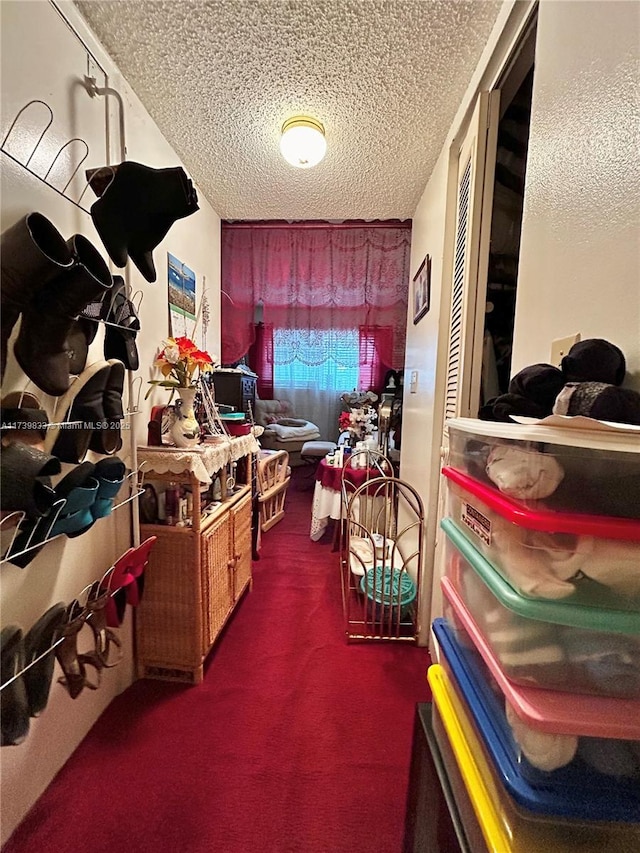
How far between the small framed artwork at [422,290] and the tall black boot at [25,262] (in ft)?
5.26

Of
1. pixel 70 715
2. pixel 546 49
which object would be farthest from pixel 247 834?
pixel 546 49

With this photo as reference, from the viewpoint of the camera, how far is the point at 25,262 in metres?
0.71

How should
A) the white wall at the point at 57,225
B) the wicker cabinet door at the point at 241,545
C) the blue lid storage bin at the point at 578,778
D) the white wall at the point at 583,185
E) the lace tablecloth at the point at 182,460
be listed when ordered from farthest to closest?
the wicker cabinet door at the point at 241,545, the lace tablecloth at the point at 182,460, the white wall at the point at 57,225, the white wall at the point at 583,185, the blue lid storage bin at the point at 578,778

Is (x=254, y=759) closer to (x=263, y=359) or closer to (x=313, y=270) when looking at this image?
(x=313, y=270)

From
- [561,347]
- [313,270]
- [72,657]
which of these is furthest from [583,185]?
A: [313,270]

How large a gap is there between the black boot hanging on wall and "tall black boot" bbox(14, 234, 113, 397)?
0.87 ft

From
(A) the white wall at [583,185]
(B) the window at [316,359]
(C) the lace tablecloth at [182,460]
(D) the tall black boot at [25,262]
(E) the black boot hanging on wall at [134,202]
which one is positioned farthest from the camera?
(B) the window at [316,359]

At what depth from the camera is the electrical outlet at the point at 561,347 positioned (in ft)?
2.34

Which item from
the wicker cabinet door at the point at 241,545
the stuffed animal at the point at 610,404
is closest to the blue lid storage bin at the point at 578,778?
the stuffed animal at the point at 610,404

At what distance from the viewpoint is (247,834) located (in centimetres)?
98

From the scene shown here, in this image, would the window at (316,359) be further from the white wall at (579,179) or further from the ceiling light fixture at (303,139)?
the white wall at (579,179)

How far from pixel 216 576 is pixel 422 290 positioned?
1839 millimetres

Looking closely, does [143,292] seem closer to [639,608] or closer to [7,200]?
[7,200]

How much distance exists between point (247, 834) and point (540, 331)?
155cm
